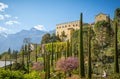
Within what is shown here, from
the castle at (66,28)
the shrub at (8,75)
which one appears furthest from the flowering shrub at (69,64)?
the castle at (66,28)

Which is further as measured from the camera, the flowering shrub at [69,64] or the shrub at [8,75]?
the flowering shrub at [69,64]

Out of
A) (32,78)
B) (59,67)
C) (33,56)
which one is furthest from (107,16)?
(32,78)

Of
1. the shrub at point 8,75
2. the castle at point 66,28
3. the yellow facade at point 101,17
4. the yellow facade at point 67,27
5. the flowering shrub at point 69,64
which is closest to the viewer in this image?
the shrub at point 8,75

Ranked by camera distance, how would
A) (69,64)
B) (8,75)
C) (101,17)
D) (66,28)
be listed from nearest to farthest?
(8,75) < (69,64) < (101,17) < (66,28)

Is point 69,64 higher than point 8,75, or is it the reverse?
point 8,75

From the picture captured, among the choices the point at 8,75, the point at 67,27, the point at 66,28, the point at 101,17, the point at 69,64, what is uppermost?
the point at 101,17

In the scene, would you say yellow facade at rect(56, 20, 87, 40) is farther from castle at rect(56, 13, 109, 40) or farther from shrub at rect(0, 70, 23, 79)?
shrub at rect(0, 70, 23, 79)

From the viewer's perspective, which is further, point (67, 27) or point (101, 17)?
point (67, 27)

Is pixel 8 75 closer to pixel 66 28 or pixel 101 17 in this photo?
pixel 101 17

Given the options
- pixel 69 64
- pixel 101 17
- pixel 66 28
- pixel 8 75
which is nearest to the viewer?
pixel 8 75

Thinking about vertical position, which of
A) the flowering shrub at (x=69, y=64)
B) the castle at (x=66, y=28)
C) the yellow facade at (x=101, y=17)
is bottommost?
the flowering shrub at (x=69, y=64)

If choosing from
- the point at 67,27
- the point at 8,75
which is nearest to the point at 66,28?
the point at 67,27

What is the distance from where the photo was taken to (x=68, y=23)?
121812mm

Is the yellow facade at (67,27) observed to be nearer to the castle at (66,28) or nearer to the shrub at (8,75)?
the castle at (66,28)
